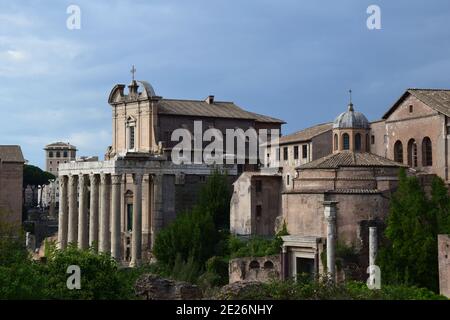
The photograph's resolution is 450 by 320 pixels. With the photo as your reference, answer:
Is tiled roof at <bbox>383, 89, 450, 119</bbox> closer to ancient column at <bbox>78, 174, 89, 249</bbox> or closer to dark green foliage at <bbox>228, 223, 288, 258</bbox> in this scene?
dark green foliage at <bbox>228, 223, 288, 258</bbox>

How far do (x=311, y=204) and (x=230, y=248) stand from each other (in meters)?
6.71

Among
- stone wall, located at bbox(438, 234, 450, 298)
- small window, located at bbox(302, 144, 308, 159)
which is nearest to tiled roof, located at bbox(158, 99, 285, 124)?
small window, located at bbox(302, 144, 308, 159)

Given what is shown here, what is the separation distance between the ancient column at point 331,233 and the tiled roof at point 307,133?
11.6 metres

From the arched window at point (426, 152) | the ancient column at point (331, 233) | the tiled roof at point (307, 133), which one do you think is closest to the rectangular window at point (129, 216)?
the tiled roof at point (307, 133)

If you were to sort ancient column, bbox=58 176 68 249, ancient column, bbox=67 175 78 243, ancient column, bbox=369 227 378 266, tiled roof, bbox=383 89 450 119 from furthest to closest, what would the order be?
1. ancient column, bbox=58 176 68 249
2. ancient column, bbox=67 175 78 243
3. tiled roof, bbox=383 89 450 119
4. ancient column, bbox=369 227 378 266

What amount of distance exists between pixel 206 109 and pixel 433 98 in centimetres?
1947

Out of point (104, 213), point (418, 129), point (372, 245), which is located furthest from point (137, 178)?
point (372, 245)

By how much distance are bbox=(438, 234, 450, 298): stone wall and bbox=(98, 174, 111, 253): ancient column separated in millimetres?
22172

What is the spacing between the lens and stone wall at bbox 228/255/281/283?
127ft

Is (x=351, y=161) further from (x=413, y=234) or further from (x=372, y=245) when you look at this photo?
(x=413, y=234)

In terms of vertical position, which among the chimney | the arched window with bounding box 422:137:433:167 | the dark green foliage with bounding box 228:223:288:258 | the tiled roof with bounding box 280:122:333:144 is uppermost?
the chimney

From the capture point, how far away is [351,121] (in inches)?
1550

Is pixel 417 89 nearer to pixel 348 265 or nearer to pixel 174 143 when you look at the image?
pixel 348 265
